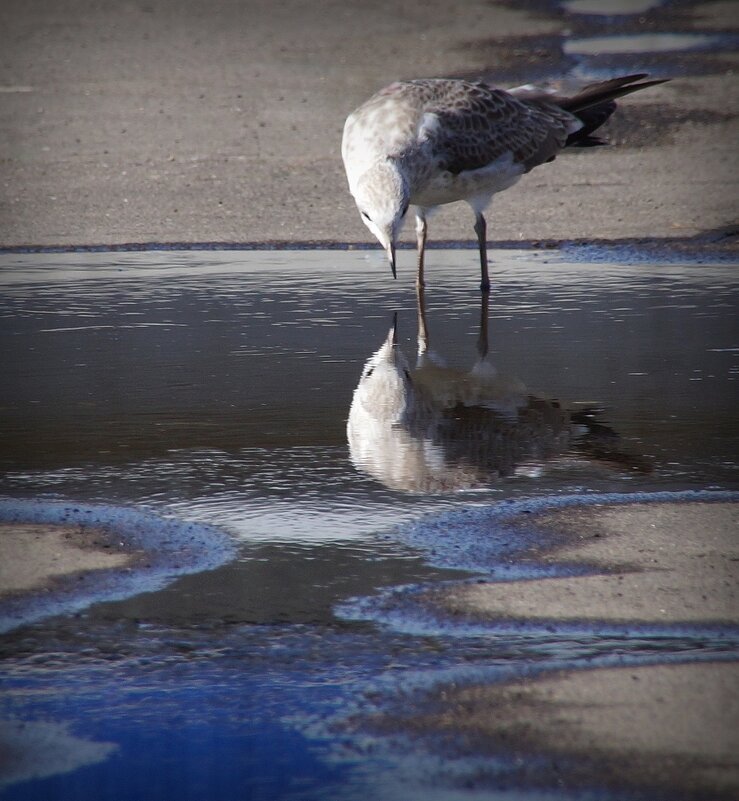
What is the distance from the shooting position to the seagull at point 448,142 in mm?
9312

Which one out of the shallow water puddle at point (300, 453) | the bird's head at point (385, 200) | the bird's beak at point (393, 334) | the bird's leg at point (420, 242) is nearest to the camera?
the shallow water puddle at point (300, 453)

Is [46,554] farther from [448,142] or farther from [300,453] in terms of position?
[448,142]

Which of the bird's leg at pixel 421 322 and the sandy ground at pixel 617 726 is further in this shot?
the bird's leg at pixel 421 322

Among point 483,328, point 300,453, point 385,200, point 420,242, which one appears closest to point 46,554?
point 300,453

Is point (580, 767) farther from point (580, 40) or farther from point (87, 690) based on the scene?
point (580, 40)

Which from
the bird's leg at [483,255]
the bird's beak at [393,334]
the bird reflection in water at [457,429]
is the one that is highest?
the bird's leg at [483,255]

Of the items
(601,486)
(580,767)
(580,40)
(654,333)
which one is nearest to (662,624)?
(580,767)

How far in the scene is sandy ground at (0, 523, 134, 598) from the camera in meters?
4.80

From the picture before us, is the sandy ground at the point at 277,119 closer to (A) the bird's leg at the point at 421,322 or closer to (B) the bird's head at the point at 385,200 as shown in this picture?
(A) the bird's leg at the point at 421,322

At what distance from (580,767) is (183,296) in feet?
22.6

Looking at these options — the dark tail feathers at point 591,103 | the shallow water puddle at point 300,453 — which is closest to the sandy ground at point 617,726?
the shallow water puddle at point 300,453

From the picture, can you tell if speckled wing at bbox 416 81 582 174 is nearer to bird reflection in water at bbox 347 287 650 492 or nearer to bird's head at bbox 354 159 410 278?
bird's head at bbox 354 159 410 278

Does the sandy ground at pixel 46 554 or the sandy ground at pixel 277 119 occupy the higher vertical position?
the sandy ground at pixel 277 119

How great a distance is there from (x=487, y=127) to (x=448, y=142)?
0.66 m
